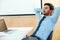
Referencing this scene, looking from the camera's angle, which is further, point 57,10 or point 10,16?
point 10,16

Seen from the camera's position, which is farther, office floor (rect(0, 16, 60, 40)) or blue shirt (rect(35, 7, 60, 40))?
office floor (rect(0, 16, 60, 40))

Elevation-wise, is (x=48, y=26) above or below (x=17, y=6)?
below

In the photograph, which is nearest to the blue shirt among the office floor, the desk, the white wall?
the desk

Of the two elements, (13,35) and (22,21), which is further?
(22,21)

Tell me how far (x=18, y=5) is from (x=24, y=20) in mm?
398

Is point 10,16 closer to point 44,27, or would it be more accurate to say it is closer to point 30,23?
point 30,23

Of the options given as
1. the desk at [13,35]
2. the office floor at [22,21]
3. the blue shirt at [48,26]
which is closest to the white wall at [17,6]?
the office floor at [22,21]

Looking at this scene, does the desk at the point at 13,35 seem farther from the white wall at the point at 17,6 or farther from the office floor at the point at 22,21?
the white wall at the point at 17,6

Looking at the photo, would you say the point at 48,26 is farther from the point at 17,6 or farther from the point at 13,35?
the point at 17,6

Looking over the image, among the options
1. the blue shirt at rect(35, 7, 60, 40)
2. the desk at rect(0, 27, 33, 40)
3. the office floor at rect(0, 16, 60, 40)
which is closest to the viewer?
the desk at rect(0, 27, 33, 40)

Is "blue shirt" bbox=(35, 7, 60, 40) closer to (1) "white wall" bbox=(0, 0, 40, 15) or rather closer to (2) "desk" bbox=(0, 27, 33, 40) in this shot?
(2) "desk" bbox=(0, 27, 33, 40)

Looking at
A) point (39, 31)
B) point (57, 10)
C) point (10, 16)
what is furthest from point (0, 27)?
point (57, 10)

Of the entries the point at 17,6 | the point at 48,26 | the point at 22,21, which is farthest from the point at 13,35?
the point at 17,6

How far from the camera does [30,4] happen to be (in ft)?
11.7
